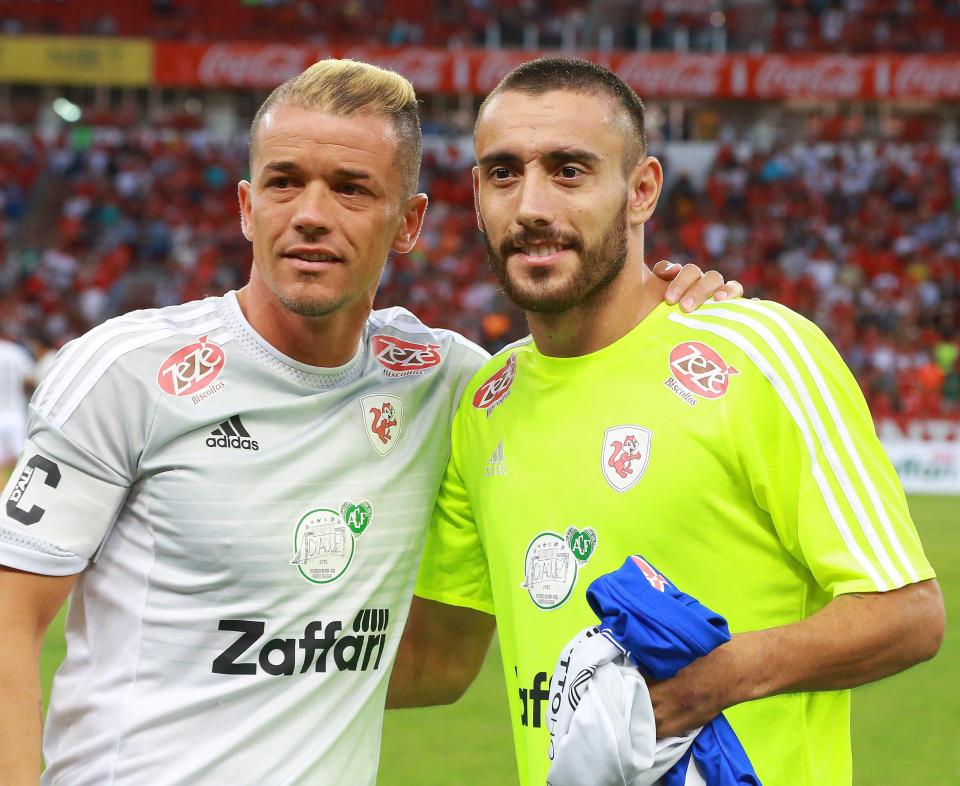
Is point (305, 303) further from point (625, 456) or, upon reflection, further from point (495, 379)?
point (625, 456)

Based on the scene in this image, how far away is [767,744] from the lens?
2.59 m

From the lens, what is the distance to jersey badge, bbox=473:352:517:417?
3092 mm

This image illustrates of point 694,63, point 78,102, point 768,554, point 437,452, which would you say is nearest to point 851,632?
point 768,554

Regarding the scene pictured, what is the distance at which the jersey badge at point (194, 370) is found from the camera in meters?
2.75

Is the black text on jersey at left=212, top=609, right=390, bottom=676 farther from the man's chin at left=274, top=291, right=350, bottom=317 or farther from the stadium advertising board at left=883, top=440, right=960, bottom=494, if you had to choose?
the stadium advertising board at left=883, top=440, right=960, bottom=494

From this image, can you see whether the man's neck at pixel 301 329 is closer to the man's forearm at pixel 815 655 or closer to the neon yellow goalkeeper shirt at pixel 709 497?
the neon yellow goalkeeper shirt at pixel 709 497

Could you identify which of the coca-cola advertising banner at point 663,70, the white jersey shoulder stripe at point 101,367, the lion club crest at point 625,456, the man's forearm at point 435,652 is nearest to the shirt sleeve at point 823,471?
the lion club crest at point 625,456

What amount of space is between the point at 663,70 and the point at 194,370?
1217 inches

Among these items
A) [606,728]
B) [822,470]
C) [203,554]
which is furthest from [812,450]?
[203,554]

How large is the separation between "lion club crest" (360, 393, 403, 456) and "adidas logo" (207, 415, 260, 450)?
298 millimetres

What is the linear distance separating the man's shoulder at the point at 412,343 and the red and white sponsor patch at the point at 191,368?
0.47m

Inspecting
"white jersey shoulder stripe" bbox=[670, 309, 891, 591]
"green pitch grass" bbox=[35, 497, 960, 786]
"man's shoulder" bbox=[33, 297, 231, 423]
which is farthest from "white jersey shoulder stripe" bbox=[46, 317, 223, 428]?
"green pitch grass" bbox=[35, 497, 960, 786]

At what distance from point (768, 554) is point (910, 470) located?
1741cm

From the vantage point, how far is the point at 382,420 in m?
3.05
